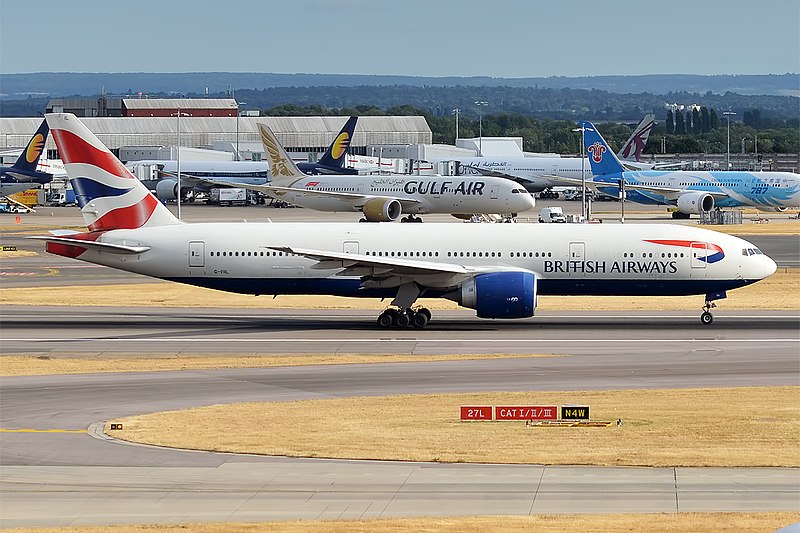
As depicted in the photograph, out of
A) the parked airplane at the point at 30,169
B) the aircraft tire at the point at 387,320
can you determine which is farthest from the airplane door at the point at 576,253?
the parked airplane at the point at 30,169

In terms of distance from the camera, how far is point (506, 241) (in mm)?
46125

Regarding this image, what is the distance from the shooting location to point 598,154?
122125 mm

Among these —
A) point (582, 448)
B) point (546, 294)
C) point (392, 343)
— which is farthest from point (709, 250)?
point (582, 448)

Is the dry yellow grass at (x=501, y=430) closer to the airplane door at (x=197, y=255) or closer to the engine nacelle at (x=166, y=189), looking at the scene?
the airplane door at (x=197, y=255)

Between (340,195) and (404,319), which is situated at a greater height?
(340,195)

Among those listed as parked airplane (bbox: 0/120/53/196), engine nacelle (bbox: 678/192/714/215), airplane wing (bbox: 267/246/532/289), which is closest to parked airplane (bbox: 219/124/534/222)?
engine nacelle (bbox: 678/192/714/215)

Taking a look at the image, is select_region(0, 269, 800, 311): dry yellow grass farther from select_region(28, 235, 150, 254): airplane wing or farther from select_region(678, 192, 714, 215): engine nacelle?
select_region(678, 192, 714, 215): engine nacelle

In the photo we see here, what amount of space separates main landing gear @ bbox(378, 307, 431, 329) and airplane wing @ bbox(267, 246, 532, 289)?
115cm

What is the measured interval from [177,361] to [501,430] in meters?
13.8

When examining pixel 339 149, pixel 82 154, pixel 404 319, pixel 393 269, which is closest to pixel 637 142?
pixel 339 149

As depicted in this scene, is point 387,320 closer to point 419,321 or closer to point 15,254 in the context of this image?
point 419,321

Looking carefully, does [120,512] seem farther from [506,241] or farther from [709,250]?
[709,250]

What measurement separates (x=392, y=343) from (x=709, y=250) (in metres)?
12.6

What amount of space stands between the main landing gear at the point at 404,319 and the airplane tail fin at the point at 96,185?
9.79m
